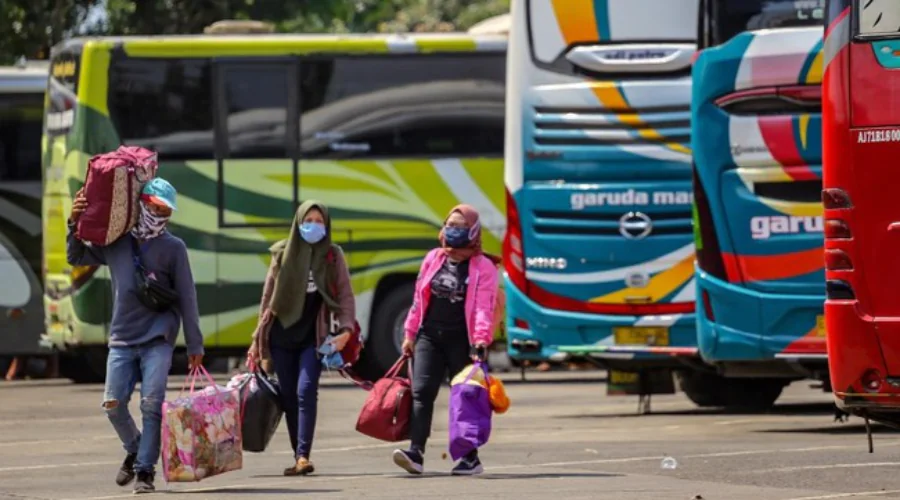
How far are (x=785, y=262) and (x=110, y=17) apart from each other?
17075mm

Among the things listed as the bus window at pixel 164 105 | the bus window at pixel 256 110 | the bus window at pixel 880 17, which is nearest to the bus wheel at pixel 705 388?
the bus window at pixel 256 110

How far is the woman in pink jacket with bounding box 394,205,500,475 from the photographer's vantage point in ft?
46.0

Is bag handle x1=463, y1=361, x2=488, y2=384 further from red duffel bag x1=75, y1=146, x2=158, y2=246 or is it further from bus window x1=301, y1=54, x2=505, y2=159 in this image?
bus window x1=301, y1=54, x2=505, y2=159

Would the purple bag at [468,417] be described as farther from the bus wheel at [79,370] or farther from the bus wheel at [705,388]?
the bus wheel at [79,370]

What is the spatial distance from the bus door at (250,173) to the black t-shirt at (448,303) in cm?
986

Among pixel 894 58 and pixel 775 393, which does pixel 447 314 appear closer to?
pixel 894 58

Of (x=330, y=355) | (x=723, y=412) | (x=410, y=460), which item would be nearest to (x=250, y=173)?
(x=723, y=412)

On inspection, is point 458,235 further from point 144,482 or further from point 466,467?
point 144,482

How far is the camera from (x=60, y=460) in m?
15.6

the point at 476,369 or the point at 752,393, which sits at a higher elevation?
the point at 476,369

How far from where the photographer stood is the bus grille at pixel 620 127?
1980cm

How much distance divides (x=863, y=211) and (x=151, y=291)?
3.79m

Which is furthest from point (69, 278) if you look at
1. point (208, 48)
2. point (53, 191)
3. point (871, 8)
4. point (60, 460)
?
point (871, 8)

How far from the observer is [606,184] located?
19844 millimetres
